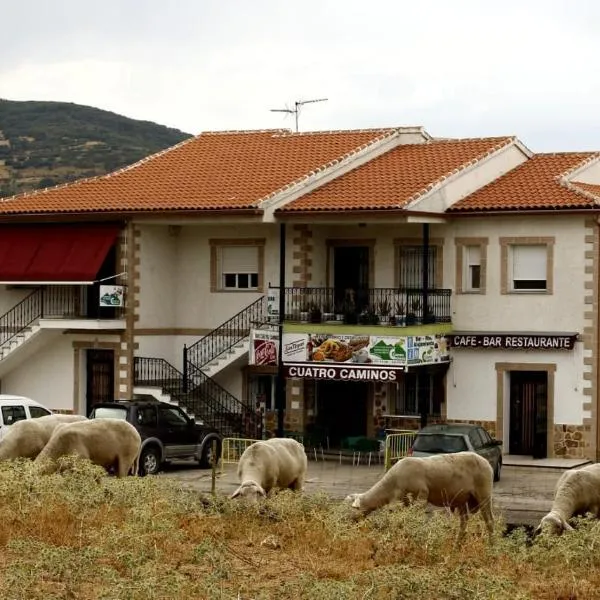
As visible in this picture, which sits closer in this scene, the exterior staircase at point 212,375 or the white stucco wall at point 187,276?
the exterior staircase at point 212,375

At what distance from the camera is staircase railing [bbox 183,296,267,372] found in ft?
128

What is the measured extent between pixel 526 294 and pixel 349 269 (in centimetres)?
491

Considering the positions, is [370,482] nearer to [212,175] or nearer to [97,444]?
[97,444]

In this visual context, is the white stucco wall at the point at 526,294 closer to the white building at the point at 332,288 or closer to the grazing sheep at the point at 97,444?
the white building at the point at 332,288

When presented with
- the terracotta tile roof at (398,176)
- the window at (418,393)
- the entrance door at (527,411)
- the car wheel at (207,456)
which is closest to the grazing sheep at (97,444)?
the car wheel at (207,456)

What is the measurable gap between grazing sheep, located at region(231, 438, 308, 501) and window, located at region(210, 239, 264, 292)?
542 inches

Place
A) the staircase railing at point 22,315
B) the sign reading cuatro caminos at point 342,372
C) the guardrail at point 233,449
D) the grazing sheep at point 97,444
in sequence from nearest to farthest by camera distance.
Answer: the grazing sheep at point 97,444, the guardrail at point 233,449, the sign reading cuatro caminos at point 342,372, the staircase railing at point 22,315

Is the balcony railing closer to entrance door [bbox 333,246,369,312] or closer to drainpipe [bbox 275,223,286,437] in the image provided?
entrance door [bbox 333,246,369,312]

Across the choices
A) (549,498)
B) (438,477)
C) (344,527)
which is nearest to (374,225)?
(549,498)

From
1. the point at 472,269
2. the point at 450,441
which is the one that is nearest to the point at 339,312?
the point at 472,269

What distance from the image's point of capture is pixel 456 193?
3812 cm

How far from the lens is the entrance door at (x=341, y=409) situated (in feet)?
127

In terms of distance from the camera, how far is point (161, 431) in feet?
111

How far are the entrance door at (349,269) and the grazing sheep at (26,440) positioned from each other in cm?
1251
